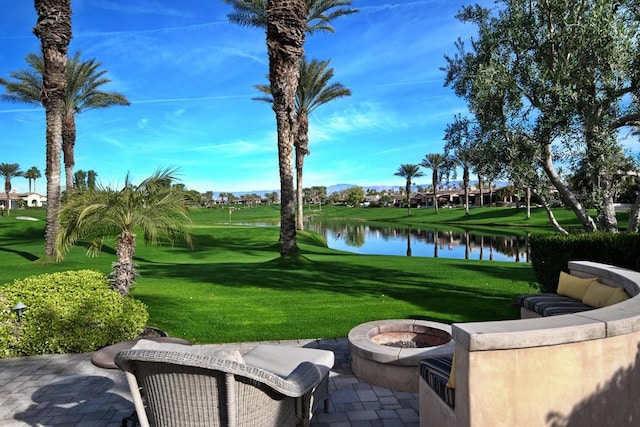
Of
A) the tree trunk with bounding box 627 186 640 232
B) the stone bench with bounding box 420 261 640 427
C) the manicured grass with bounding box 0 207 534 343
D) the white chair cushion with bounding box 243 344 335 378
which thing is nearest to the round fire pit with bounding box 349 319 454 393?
the white chair cushion with bounding box 243 344 335 378

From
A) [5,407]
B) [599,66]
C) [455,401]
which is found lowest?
[5,407]

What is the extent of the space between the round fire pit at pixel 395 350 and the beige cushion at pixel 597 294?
1893mm

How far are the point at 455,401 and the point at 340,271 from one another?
10.7 m

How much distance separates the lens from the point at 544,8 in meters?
7.85

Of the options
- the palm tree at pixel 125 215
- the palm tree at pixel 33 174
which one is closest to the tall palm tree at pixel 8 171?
the palm tree at pixel 33 174

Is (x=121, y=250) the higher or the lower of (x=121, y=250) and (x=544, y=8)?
the lower

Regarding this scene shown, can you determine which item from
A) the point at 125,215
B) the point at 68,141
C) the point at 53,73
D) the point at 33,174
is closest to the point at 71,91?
the point at 68,141

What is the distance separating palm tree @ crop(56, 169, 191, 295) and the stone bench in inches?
242

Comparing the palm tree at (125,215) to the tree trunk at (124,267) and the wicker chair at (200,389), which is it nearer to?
the tree trunk at (124,267)

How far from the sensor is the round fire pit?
4.54m

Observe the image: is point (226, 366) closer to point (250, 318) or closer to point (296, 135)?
point (250, 318)

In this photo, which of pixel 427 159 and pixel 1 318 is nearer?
pixel 1 318

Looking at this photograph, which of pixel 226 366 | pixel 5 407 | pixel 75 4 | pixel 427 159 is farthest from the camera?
pixel 427 159

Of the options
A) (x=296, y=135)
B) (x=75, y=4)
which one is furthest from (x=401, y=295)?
(x=296, y=135)
